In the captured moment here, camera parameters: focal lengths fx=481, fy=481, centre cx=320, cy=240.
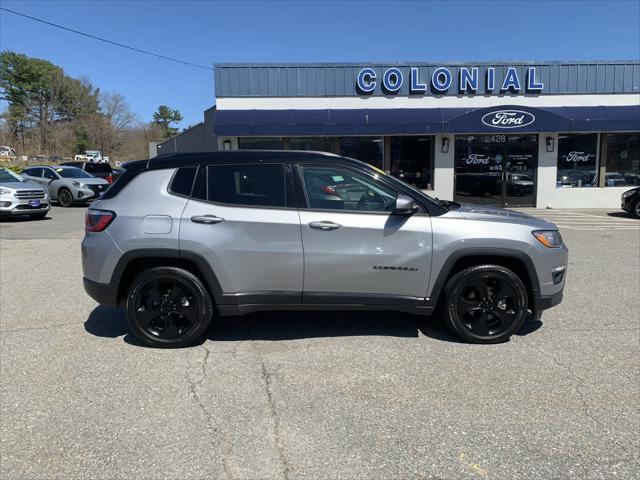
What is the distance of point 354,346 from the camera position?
14.4 feet

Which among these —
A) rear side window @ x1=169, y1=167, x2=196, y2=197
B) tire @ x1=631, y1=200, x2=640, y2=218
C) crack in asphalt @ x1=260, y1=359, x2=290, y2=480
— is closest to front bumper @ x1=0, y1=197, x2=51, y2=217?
rear side window @ x1=169, y1=167, x2=196, y2=197

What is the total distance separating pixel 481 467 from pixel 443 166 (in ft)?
54.7

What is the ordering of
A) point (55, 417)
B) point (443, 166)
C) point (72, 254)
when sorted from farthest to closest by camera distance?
point (443, 166), point (72, 254), point (55, 417)

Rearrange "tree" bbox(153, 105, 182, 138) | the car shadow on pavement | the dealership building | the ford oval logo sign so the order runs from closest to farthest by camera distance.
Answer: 1. the car shadow on pavement
2. the ford oval logo sign
3. the dealership building
4. "tree" bbox(153, 105, 182, 138)

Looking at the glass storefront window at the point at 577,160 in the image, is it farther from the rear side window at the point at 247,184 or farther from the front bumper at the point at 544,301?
the rear side window at the point at 247,184

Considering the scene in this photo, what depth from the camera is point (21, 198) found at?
13906 millimetres

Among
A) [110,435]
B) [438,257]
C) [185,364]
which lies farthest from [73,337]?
[438,257]

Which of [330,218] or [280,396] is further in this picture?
[330,218]

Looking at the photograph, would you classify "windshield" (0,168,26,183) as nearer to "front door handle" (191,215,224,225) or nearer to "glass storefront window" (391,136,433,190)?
"glass storefront window" (391,136,433,190)

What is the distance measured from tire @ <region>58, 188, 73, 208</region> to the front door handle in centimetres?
1713

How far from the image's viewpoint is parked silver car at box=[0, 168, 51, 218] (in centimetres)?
1365

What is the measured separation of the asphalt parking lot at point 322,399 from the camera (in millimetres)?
2746

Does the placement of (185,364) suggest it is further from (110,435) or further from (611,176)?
(611,176)

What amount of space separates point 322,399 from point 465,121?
15.8 m
